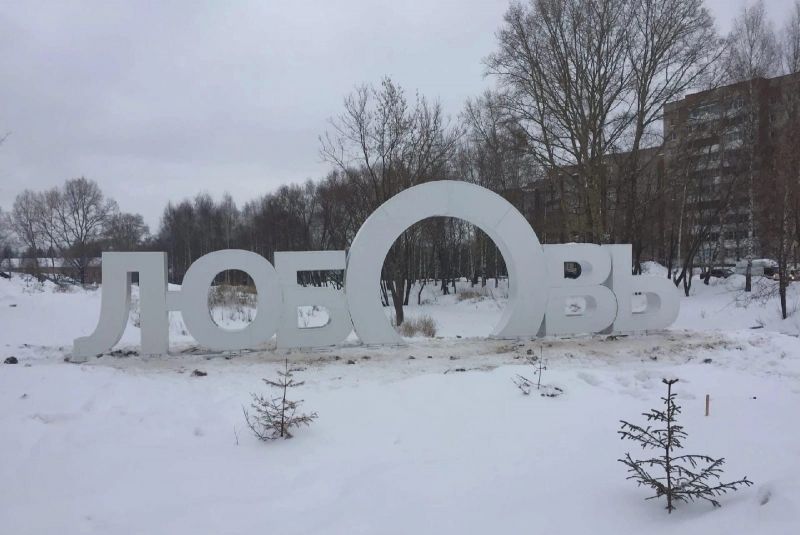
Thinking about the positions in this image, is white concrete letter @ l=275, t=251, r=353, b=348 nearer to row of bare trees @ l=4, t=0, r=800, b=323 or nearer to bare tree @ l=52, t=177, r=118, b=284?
row of bare trees @ l=4, t=0, r=800, b=323

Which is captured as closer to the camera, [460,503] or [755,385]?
[460,503]

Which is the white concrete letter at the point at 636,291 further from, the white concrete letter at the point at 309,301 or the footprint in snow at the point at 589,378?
the white concrete letter at the point at 309,301

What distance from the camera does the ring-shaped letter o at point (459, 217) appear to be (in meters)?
9.18

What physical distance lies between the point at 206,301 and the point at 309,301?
173cm

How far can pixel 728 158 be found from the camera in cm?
2123

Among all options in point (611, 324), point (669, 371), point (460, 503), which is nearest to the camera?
point (460, 503)

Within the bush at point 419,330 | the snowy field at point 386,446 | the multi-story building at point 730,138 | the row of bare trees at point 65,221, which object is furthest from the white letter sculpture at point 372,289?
the row of bare trees at point 65,221

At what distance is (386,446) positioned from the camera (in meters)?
4.51

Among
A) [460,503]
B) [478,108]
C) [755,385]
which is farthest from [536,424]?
[478,108]

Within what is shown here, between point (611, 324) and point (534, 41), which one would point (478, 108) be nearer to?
point (534, 41)

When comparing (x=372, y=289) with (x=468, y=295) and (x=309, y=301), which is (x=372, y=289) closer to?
(x=309, y=301)

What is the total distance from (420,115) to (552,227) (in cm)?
973

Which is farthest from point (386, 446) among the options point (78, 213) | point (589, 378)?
point (78, 213)

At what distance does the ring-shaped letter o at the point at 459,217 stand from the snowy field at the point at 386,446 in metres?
1.20
